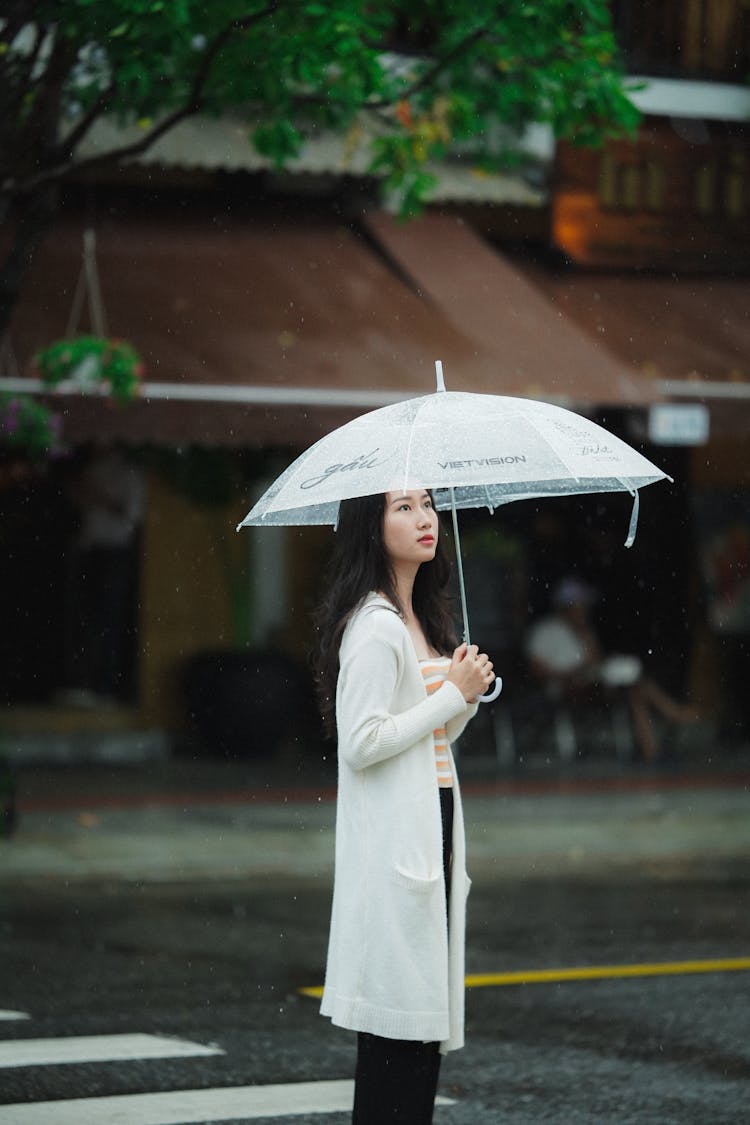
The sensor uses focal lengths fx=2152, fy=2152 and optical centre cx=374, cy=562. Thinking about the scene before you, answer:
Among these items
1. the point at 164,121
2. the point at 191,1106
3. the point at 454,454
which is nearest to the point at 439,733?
the point at 454,454

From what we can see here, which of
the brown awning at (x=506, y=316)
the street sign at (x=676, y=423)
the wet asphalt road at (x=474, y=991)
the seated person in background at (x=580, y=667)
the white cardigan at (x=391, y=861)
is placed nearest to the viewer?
the white cardigan at (x=391, y=861)

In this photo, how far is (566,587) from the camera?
18.1 metres

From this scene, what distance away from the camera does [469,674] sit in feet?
17.0

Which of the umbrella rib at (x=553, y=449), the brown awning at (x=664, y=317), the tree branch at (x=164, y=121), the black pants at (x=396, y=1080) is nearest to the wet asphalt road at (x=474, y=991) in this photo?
the black pants at (x=396, y=1080)

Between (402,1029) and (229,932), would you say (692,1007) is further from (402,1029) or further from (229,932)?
(402,1029)

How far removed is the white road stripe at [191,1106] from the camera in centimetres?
659

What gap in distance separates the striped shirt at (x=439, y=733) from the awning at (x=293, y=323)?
387 inches

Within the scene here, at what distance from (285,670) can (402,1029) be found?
1203cm

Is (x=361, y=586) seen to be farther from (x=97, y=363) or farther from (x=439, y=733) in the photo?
(x=97, y=363)

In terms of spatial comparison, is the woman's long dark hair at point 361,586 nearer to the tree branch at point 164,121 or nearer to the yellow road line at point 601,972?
the yellow road line at point 601,972

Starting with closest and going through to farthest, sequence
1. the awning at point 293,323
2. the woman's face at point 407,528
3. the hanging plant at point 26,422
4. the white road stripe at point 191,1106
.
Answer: the woman's face at point 407,528
the white road stripe at point 191,1106
the hanging plant at point 26,422
the awning at point 293,323

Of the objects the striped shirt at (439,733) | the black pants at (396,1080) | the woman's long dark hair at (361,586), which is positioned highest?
the woman's long dark hair at (361,586)

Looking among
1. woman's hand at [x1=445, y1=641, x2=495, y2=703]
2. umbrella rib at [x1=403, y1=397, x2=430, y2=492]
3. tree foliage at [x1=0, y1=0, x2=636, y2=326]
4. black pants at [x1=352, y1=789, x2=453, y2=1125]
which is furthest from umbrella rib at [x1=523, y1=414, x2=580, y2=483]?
tree foliage at [x1=0, y1=0, x2=636, y2=326]

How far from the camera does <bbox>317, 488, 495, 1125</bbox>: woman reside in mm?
5059
